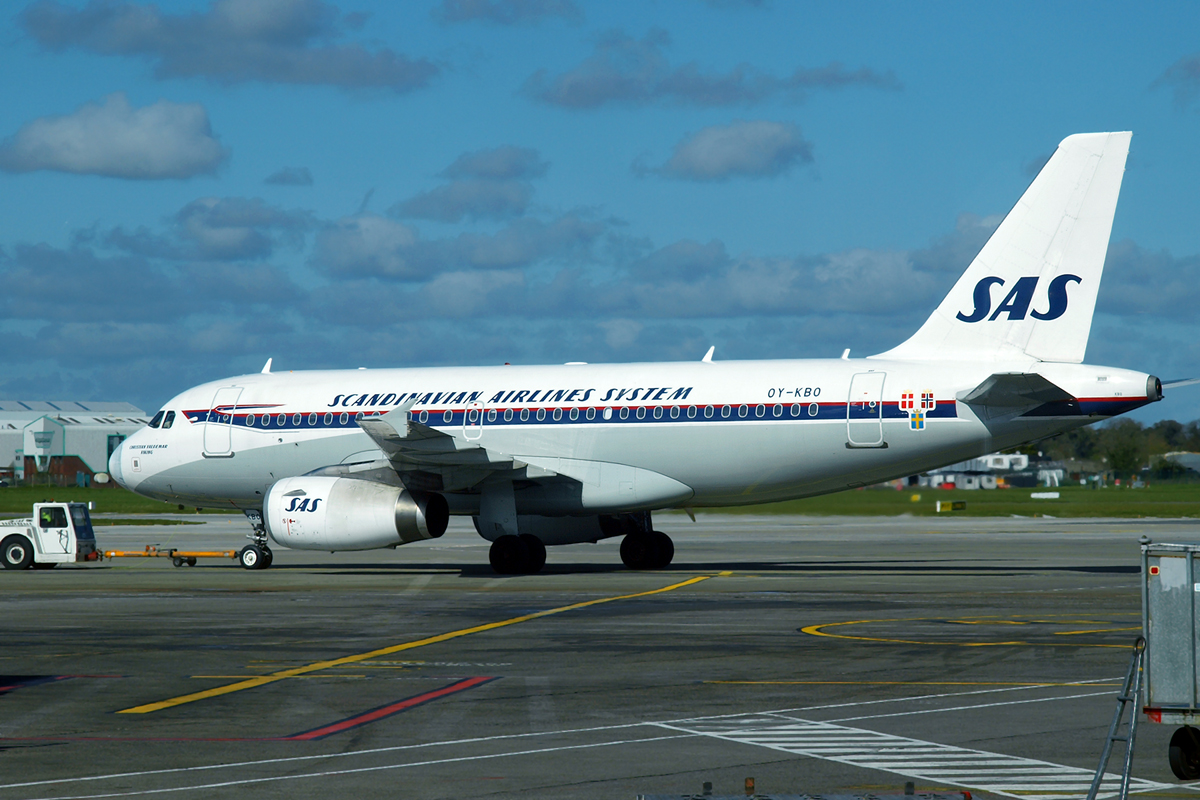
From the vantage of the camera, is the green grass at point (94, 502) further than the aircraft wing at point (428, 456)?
Yes

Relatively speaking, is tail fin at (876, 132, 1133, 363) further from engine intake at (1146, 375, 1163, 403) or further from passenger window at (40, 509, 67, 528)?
passenger window at (40, 509, 67, 528)

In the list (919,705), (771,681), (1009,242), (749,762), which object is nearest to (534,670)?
(771,681)

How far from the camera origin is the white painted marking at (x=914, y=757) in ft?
31.1

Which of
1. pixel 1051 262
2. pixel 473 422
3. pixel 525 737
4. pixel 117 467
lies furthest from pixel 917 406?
pixel 117 467

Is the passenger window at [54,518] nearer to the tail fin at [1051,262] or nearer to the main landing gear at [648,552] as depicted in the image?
the main landing gear at [648,552]

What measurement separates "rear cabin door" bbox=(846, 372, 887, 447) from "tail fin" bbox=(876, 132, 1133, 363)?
6.72ft

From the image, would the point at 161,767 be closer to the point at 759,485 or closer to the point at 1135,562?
the point at 759,485

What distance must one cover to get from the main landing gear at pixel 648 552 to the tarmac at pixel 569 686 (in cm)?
329

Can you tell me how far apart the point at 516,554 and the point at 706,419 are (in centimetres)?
527

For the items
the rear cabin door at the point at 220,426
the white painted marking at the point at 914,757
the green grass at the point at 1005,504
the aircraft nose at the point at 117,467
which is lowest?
the white painted marking at the point at 914,757

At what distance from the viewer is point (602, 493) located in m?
30.8

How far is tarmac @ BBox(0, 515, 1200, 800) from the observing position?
9.98m

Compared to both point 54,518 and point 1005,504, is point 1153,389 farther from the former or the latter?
point 1005,504

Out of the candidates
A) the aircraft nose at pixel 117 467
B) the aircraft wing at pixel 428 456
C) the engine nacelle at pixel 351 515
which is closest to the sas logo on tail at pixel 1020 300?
the aircraft wing at pixel 428 456
